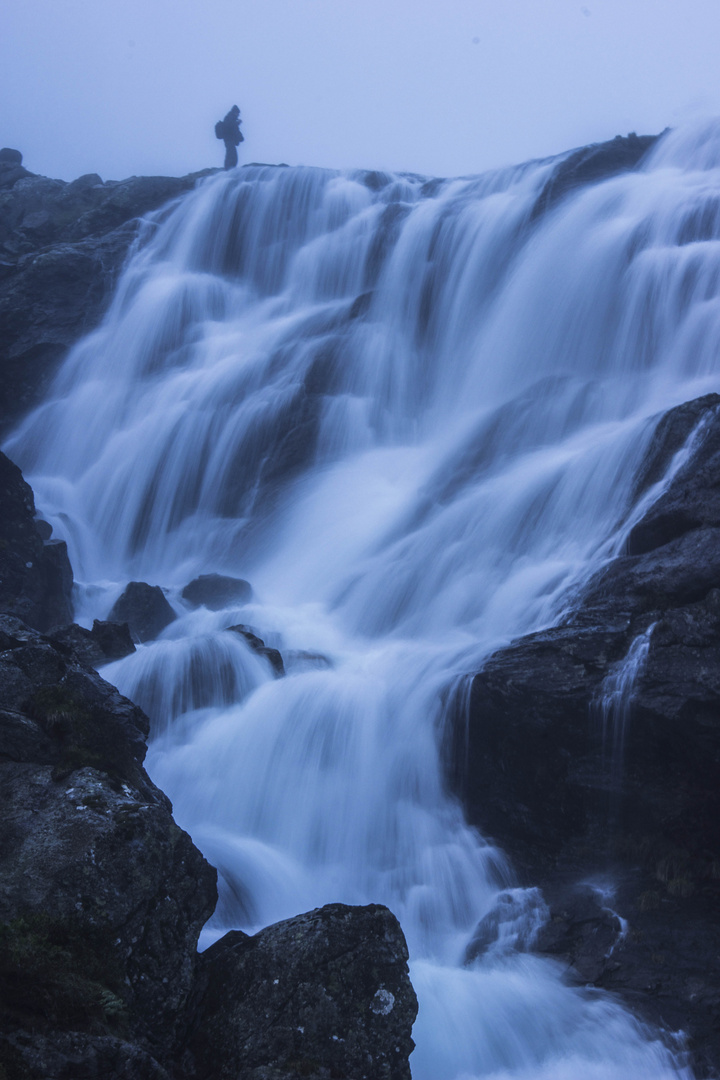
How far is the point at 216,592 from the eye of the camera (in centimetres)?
1717

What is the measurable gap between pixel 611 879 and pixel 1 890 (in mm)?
6307

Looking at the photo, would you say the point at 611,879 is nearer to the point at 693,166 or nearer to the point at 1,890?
the point at 1,890

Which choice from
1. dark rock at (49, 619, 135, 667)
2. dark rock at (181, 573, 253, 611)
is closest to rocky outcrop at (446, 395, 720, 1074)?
dark rock at (49, 619, 135, 667)

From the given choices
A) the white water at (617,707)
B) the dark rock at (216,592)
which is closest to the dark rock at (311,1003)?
the white water at (617,707)

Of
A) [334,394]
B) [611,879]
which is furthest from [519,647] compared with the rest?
[334,394]

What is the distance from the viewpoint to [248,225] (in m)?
30.7

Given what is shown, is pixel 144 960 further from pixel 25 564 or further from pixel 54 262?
pixel 54 262

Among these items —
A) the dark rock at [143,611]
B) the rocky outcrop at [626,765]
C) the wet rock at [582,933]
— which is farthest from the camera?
the dark rock at [143,611]

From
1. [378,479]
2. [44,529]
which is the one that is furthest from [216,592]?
[378,479]

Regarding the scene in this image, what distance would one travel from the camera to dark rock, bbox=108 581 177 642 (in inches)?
619

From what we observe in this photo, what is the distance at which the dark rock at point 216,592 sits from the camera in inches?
671

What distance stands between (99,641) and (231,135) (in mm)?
36260

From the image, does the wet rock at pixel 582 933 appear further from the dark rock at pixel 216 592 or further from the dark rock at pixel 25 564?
the dark rock at pixel 25 564

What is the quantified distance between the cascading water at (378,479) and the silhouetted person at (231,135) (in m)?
9.14
